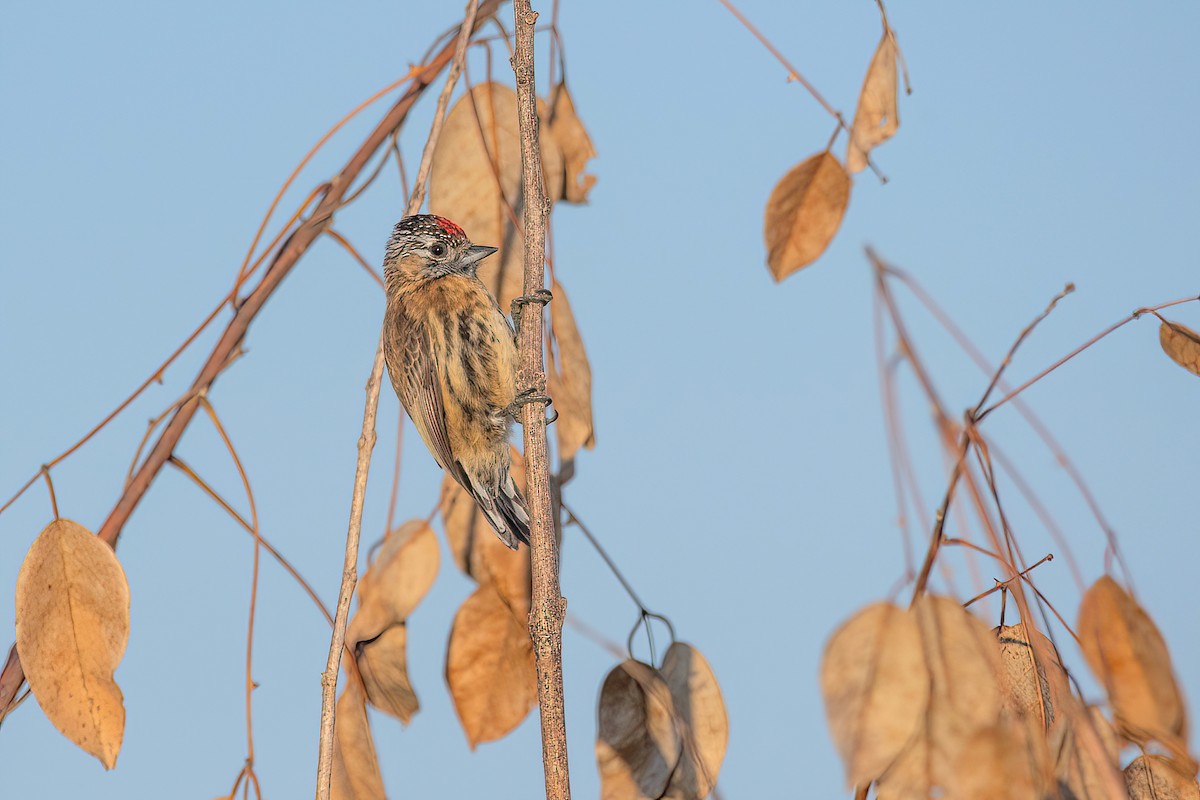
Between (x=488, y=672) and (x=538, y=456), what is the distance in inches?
23.6

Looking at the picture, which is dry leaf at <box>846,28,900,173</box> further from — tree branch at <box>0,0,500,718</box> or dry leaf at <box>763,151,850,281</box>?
tree branch at <box>0,0,500,718</box>

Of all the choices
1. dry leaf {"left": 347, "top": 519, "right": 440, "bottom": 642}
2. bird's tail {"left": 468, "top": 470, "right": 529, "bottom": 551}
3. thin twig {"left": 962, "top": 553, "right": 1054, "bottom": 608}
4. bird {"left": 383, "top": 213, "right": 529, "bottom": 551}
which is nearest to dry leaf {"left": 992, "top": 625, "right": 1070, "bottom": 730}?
thin twig {"left": 962, "top": 553, "right": 1054, "bottom": 608}

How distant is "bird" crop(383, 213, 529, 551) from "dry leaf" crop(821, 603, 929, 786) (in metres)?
2.27

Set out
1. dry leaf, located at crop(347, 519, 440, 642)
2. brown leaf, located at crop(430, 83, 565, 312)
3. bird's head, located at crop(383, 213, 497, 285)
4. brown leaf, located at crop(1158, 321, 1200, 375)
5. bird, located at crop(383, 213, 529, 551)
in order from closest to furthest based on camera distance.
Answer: brown leaf, located at crop(1158, 321, 1200, 375) → dry leaf, located at crop(347, 519, 440, 642) → brown leaf, located at crop(430, 83, 565, 312) → bird, located at crop(383, 213, 529, 551) → bird's head, located at crop(383, 213, 497, 285)

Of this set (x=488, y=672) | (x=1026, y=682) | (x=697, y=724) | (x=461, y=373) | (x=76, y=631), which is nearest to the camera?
(x=1026, y=682)

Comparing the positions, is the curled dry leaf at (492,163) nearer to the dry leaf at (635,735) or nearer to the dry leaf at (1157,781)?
the dry leaf at (635,735)

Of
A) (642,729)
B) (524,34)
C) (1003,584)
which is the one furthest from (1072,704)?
(524,34)

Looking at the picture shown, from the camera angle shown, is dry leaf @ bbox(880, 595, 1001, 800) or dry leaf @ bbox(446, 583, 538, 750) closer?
dry leaf @ bbox(880, 595, 1001, 800)

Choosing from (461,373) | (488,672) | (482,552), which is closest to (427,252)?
(461,373)

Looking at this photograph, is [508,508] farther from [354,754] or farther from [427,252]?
[354,754]

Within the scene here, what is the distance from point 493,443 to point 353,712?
1425mm

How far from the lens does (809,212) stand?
8.20 ft

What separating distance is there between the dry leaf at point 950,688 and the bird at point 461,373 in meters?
2.25

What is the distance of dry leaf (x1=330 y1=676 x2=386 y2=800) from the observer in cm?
271
